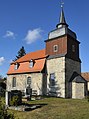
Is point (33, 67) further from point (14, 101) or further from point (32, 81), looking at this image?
point (14, 101)

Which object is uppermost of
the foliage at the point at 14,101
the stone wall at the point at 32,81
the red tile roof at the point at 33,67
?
the red tile roof at the point at 33,67

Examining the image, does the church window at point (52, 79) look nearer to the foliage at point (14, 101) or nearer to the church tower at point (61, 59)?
the church tower at point (61, 59)

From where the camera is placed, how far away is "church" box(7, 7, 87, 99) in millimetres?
29953

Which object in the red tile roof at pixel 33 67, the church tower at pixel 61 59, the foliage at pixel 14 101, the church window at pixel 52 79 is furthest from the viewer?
the red tile roof at pixel 33 67

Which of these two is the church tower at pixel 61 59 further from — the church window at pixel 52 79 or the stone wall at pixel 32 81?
the stone wall at pixel 32 81

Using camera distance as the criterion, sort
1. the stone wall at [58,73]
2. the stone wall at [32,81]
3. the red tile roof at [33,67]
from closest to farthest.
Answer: the stone wall at [58,73] < the stone wall at [32,81] < the red tile roof at [33,67]

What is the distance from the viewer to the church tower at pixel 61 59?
3012 centimetres

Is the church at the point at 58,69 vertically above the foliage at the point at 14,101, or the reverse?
the church at the point at 58,69

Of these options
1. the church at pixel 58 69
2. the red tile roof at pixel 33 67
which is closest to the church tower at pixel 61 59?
the church at pixel 58 69

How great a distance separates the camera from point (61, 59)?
30.6 metres

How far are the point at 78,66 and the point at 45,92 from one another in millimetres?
6963

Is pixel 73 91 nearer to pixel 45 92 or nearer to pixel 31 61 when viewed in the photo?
pixel 45 92

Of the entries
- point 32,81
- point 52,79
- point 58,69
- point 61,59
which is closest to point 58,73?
point 58,69

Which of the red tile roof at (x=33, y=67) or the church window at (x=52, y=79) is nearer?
the church window at (x=52, y=79)
